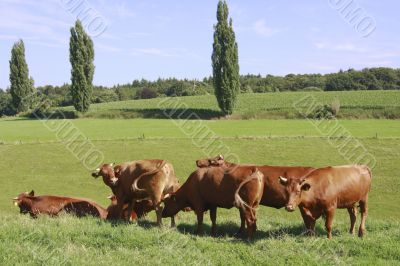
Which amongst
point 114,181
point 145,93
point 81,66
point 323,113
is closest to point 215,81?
point 323,113

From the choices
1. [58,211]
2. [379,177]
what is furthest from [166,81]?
[58,211]

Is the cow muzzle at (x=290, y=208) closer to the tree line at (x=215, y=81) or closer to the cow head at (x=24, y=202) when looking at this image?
the cow head at (x=24, y=202)

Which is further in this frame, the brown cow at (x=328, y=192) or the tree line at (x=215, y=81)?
the tree line at (x=215, y=81)

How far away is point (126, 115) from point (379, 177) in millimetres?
47692

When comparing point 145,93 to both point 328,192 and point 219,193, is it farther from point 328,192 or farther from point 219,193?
point 328,192

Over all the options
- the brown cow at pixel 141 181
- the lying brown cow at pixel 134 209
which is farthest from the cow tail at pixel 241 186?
the lying brown cow at pixel 134 209

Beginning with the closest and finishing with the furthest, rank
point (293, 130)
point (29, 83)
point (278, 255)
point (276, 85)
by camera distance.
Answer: point (278, 255), point (293, 130), point (29, 83), point (276, 85)

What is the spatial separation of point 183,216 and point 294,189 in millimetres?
5184

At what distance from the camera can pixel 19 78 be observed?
77.0 meters

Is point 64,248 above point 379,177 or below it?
above

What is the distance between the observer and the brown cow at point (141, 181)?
1087cm

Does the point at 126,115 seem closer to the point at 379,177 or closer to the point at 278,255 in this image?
the point at 379,177

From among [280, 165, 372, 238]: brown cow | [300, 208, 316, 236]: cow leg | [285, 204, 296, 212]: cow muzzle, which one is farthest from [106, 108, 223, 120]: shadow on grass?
[285, 204, 296, 212]: cow muzzle

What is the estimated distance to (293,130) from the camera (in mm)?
43562
